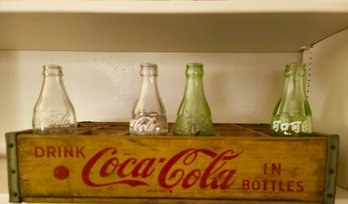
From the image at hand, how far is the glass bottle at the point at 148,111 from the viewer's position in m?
0.48

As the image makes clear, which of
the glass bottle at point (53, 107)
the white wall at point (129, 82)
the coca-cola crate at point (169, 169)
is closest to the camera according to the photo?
the coca-cola crate at point (169, 169)

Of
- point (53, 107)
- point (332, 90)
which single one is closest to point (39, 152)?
point (53, 107)

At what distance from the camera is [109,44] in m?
0.68

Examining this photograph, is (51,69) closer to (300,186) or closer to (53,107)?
(53,107)

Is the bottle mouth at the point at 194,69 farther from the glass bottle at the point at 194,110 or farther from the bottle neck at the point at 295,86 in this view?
the bottle neck at the point at 295,86

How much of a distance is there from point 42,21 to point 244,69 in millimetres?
541

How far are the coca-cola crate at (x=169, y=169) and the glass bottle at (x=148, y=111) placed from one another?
0.05 m

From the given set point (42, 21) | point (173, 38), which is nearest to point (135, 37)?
point (173, 38)

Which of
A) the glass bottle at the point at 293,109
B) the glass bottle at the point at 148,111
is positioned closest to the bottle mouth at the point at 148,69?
the glass bottle at the point at 148,111

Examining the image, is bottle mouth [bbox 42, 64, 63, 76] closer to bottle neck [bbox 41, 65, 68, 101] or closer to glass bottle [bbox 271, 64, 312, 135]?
bottle neck [bbox 41, 65, 68, 101]

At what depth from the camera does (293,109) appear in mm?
516

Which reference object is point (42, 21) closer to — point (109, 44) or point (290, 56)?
point (109, 44)

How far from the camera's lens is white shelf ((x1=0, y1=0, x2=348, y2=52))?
0.43m

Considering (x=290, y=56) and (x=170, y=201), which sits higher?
(x=290, y=56)
